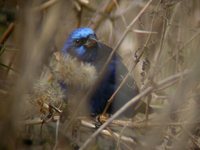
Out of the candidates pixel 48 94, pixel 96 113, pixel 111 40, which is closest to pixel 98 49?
pixel 111 40

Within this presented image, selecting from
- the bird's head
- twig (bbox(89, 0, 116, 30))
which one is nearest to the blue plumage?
the bird's head

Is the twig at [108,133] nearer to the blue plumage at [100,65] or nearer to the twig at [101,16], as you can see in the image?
the blue plumage at [100,65]

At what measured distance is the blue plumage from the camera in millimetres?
3885

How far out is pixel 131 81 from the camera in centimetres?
341

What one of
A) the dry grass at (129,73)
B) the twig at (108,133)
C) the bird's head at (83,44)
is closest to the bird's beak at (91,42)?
the bird's head at (83,44)

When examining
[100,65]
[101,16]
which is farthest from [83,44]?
[100,65]

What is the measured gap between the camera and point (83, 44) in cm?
424

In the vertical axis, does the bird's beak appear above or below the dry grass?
above

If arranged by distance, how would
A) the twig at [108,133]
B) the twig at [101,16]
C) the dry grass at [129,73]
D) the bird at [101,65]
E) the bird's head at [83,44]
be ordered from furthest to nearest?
the twig at [101,16]
the bird's head at [83,44]
the bird at [101,65]
the twig at [108,133]
the dry grass at [129,73]

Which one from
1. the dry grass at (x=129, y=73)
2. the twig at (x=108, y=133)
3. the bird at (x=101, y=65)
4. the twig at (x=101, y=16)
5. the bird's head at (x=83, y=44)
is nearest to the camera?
the dry grass at (x=129, y=73)

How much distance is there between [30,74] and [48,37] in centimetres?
12

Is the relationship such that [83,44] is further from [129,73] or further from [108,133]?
[129,73]

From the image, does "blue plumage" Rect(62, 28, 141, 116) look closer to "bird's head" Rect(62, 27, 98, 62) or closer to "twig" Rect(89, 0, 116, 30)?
"bird's head" Rect(62, 27, 98, 62)

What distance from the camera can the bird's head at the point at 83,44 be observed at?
4094 mm
